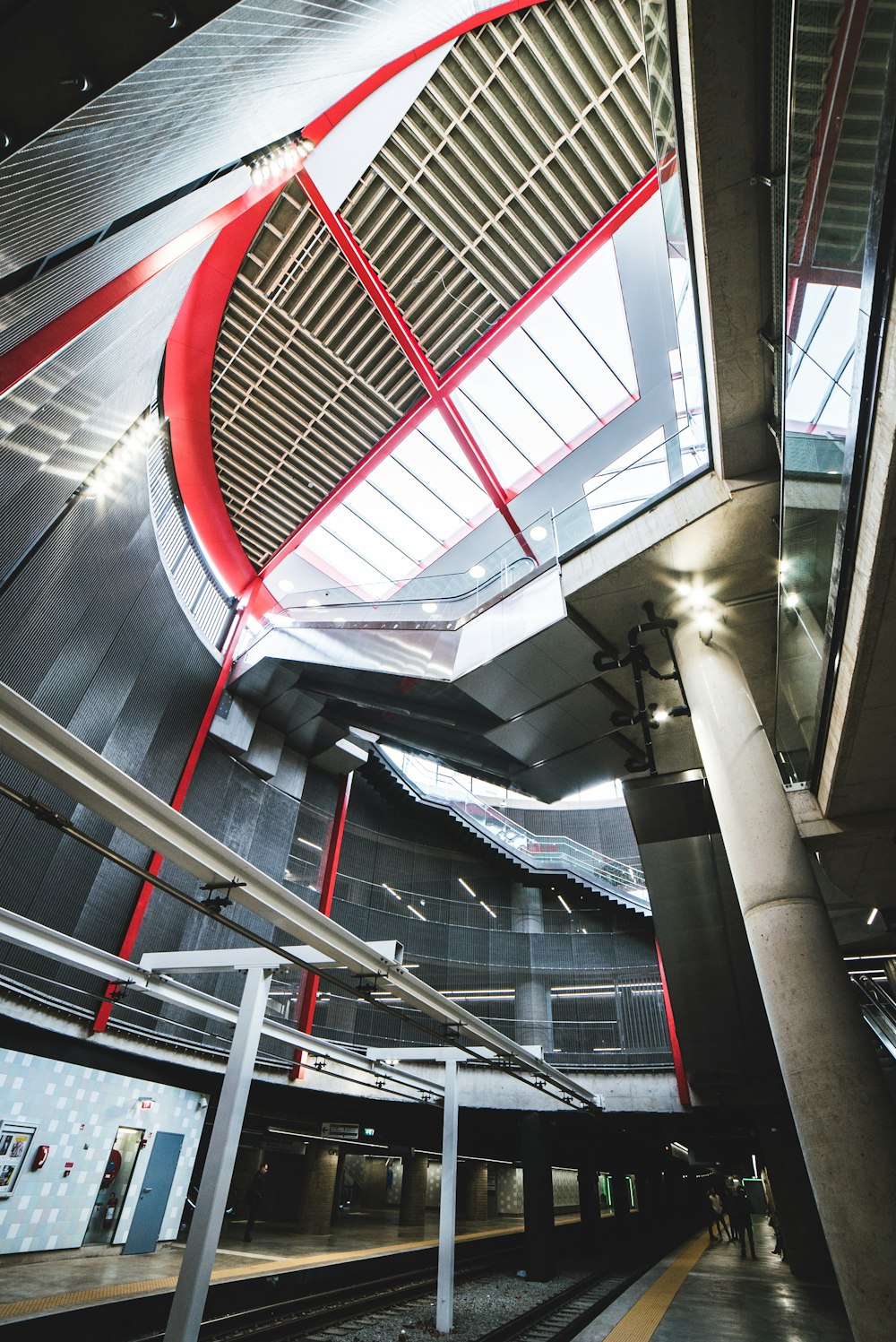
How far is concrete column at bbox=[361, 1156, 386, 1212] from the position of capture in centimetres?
2264

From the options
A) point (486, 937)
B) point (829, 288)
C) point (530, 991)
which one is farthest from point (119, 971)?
point (530, 991)

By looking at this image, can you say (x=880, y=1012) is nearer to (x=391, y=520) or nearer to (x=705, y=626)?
(x=705, y=626)

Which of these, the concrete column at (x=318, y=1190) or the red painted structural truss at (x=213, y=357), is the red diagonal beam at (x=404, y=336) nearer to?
the red painted structural truss at (x=213, y=357)

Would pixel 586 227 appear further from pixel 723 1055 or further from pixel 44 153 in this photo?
pixel 723 1055

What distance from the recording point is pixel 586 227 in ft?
45.7

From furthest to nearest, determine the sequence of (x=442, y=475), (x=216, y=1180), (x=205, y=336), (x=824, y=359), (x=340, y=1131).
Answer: (x=442, y=475) → (x=340, y=1131) → (x=205, y=336) → (x=216, y=1180) → (x=824, y=359)

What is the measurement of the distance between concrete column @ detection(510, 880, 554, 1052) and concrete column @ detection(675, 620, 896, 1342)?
41.3 ft

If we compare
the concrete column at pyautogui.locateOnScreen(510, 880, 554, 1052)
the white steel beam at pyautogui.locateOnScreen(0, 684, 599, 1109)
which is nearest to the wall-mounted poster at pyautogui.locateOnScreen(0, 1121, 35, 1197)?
the white steel beam at pyautogui.locateOnScreen(0, 684, 599, 1109)

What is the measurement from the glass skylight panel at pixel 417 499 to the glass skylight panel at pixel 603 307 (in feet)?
20.5

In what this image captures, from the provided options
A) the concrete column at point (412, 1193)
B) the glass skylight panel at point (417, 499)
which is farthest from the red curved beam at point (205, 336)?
the concrete column at point (412, 1193)

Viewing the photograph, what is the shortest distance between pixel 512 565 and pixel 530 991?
13.9 meters

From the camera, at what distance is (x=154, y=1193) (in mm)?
10039

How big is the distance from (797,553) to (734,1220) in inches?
895

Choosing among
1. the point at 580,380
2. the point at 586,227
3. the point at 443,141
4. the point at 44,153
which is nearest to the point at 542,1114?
the point at 44,153
